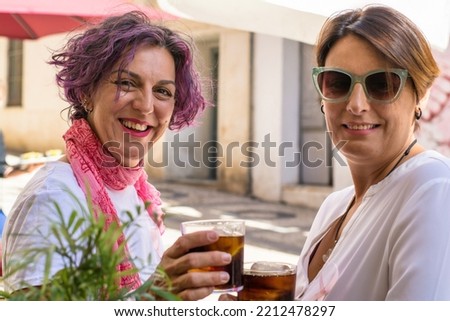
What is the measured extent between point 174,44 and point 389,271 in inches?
41.1

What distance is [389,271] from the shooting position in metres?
1.57

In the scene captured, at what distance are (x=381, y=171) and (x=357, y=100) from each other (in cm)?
23

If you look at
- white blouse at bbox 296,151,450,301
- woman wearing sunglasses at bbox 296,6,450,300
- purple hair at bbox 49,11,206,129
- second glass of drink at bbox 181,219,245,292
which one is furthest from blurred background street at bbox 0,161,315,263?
second glass of drink at bbox 181,219,245,292

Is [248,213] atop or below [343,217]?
below

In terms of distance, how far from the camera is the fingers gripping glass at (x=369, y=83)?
1746mm

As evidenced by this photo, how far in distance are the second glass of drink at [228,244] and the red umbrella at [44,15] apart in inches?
114

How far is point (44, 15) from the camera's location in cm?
537

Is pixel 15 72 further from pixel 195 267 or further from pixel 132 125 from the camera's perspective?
pixel 195 267

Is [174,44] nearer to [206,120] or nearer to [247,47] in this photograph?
[247,47]

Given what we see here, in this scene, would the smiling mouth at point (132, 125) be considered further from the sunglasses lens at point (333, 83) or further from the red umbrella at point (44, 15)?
the red umbrella at point (44, 15)

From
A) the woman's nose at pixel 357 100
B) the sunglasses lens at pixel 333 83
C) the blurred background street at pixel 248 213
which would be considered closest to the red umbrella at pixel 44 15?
the blurred background street at pixel 248 213

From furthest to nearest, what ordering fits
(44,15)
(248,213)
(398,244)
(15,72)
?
(15,72) → (248,213) → (44,15) → (398,244)

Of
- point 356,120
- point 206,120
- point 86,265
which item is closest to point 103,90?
point 356,120

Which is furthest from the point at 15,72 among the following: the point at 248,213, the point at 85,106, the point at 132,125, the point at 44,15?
the point at 132,125
